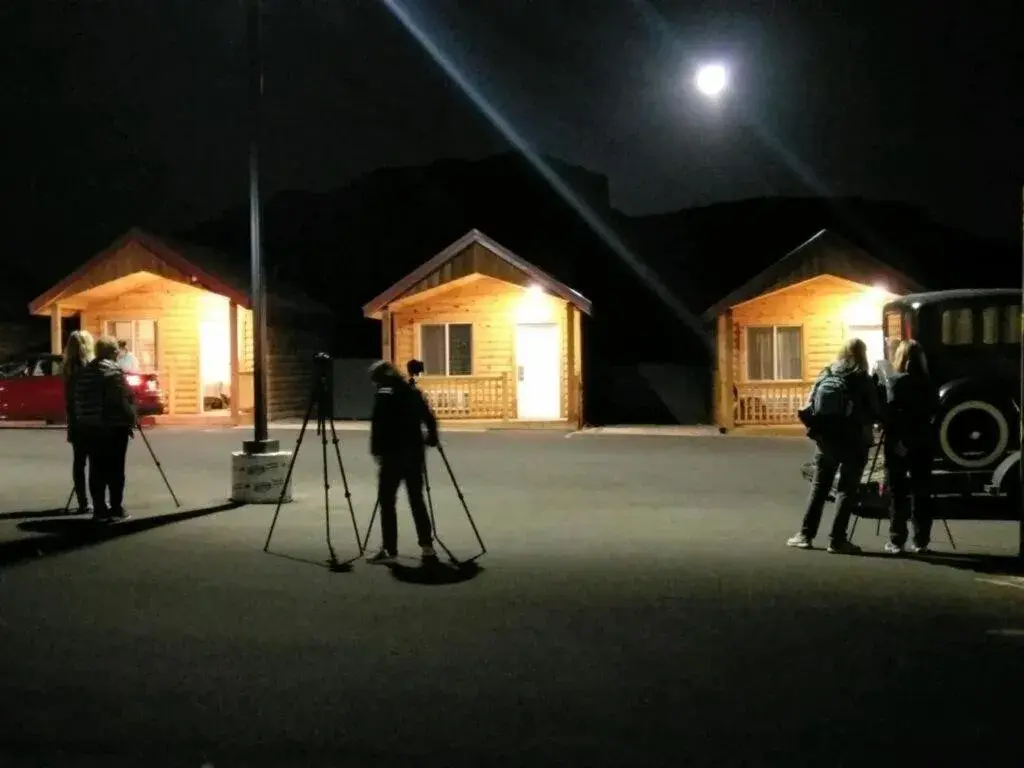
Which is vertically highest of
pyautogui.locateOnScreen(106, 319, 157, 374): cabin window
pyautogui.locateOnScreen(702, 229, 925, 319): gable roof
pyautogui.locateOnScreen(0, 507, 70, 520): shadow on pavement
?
pyautogui.locateOnScreen(702, 229, 925, 319): gable roof

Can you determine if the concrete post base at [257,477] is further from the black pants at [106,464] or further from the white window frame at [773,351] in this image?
the white window frame at [773,351]

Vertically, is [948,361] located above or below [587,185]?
below

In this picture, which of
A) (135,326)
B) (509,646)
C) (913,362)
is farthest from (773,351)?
(509,646)

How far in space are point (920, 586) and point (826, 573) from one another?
0.72 meters

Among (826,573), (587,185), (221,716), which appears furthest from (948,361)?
(587,185)

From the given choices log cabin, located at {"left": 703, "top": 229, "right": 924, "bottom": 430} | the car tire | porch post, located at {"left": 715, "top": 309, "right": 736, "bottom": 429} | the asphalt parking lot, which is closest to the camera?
the asphalt parking lot

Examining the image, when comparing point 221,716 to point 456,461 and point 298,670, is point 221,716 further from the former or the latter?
point 456,461

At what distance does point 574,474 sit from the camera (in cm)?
1541

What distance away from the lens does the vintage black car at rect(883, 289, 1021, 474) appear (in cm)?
1202

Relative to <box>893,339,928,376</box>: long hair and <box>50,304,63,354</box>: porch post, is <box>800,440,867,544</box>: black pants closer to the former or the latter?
<box>893,339,928,376</box>: long hair

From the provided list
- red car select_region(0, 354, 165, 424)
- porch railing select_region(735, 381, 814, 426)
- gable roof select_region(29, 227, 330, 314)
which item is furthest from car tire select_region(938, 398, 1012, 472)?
red car select_region(0, 354, 165, 424)

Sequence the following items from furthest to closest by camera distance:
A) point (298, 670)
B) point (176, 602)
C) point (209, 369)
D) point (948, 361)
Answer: point (209, 369)
point (948, 361)
point (176, 602)
point (298, 670)

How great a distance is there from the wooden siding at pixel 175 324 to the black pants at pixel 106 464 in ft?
53.1

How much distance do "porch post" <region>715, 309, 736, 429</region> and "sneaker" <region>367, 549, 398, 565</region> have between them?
1549cm
